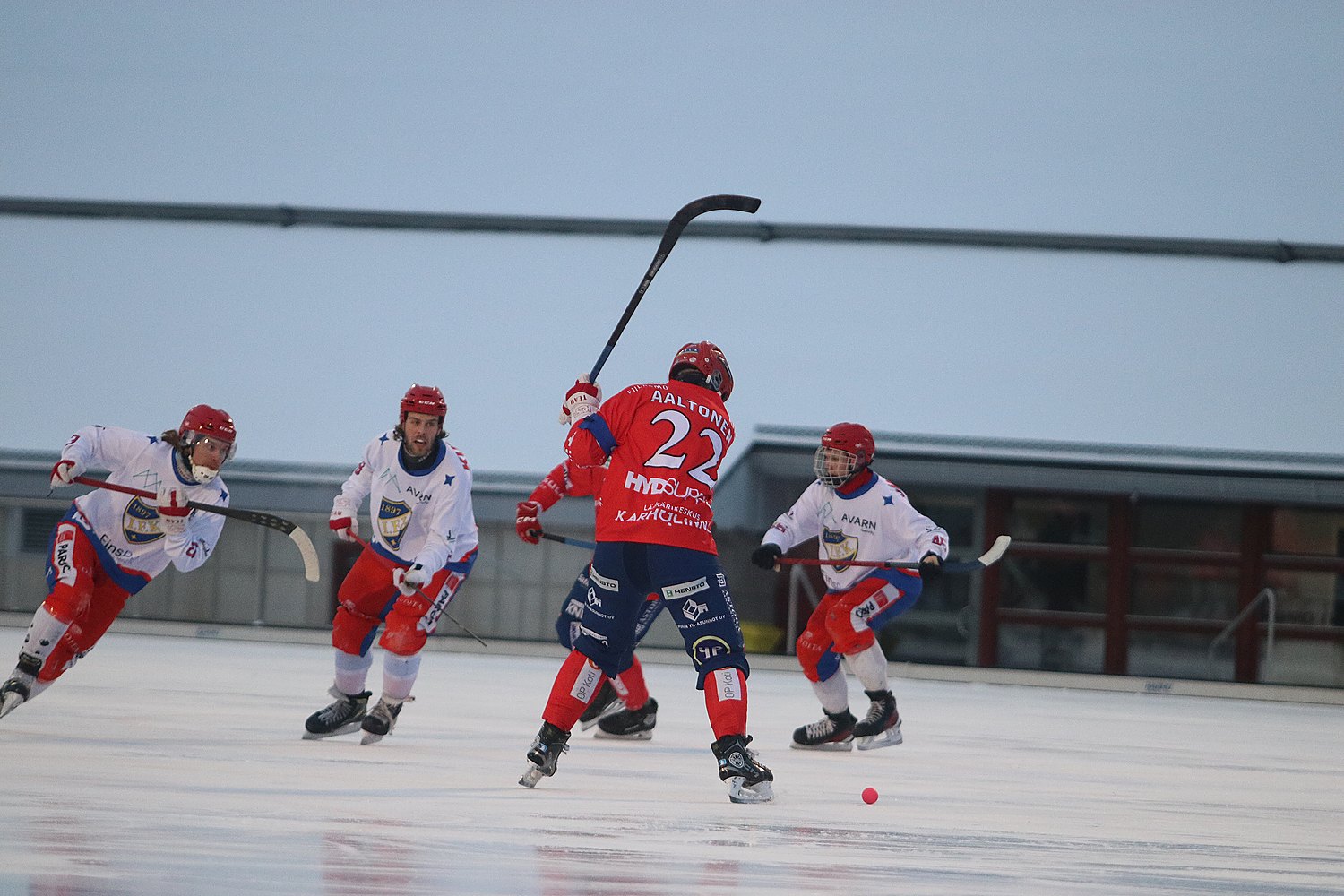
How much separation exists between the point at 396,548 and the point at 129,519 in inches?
43.5

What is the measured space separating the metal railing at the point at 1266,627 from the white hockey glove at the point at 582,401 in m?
12.2

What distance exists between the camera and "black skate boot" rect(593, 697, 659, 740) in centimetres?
682

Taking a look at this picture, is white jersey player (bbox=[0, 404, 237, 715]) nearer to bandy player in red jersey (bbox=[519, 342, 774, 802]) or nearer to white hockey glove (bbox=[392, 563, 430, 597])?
white hockey glove (bbox=[392, 563, 430, 597])

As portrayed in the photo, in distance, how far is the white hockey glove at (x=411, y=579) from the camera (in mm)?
5727

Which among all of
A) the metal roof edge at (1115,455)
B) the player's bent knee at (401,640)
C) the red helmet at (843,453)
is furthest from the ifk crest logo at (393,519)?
the metal roof edge at (1115,455)

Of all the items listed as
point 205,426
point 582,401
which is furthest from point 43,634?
point 582,401

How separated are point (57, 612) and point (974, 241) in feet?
49.2

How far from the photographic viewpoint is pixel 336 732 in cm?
612

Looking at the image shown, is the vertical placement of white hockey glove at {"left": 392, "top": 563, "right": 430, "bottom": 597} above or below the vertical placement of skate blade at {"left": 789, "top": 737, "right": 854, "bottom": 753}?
above

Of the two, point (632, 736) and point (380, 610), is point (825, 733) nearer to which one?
point (632, 736)

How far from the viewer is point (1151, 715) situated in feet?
34.8

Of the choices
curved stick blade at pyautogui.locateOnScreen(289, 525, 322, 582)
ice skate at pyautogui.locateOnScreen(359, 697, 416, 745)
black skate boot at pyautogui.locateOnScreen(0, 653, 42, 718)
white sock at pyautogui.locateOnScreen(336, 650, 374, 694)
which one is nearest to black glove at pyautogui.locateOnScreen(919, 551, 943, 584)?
ice skate at pyautogui.locateOnScreen(359, 697, 416, 745)

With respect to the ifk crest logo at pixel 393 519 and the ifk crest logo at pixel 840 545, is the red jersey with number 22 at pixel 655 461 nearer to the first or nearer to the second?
the ifk crest logo at pixel 393 519

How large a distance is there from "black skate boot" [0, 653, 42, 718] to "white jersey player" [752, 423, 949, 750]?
316 cm
